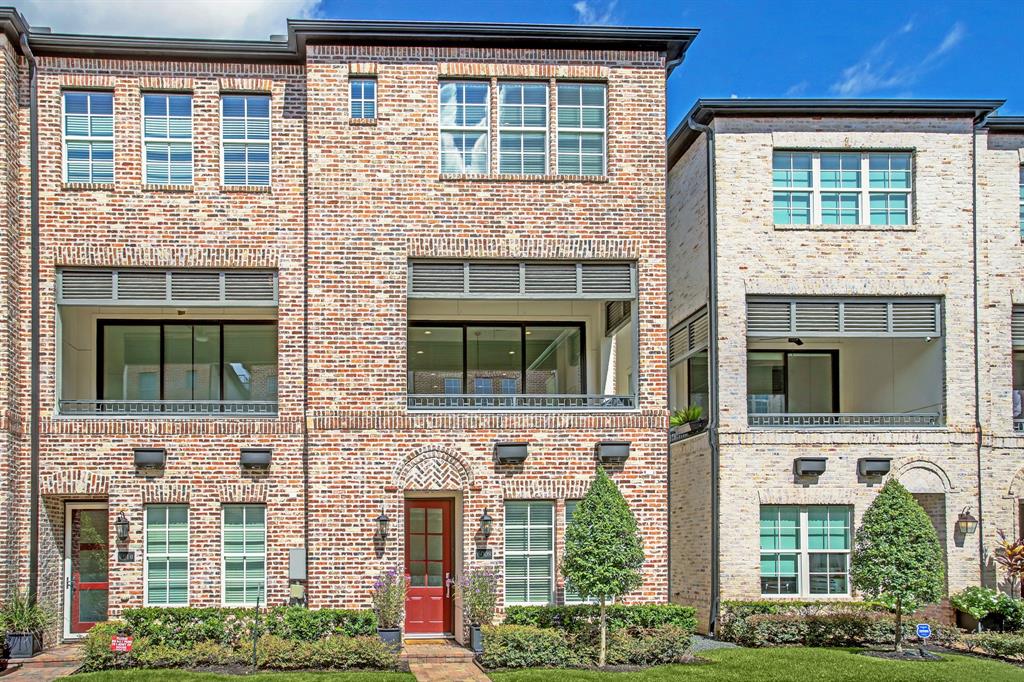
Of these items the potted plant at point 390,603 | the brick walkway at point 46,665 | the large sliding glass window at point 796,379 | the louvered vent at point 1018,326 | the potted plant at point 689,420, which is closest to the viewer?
the brick walkway at point 46,665

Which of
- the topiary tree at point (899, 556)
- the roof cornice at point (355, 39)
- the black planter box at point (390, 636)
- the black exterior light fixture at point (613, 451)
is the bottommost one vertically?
the black planter box at point (390, 636)

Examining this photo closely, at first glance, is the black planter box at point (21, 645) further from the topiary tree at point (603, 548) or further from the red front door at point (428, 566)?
the topiary tree at point (603, 548)

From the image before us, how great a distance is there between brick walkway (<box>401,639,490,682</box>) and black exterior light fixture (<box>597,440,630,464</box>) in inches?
143

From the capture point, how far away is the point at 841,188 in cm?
2028

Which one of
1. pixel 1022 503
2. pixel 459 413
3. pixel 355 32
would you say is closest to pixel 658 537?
pixel 459 413

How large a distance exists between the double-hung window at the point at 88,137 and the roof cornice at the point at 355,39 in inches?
29.3

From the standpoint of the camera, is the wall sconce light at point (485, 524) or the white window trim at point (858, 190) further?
the white window trim at point (858, 190)

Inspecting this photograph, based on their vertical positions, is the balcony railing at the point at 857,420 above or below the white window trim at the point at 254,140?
below

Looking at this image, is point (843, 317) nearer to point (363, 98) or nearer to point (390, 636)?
point (363, 98)

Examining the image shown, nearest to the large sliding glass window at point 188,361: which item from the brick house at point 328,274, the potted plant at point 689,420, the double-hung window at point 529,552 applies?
the brick house at point 328,274

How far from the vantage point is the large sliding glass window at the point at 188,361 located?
66.1 feet

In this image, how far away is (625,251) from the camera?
18766mm

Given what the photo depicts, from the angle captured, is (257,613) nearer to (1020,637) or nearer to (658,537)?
(658,537)

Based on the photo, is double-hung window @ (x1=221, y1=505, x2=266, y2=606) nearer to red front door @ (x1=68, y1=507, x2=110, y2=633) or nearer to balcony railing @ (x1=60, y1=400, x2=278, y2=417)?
balcony railing @ (x1=60, y1=400, x2=278, y2=417)
